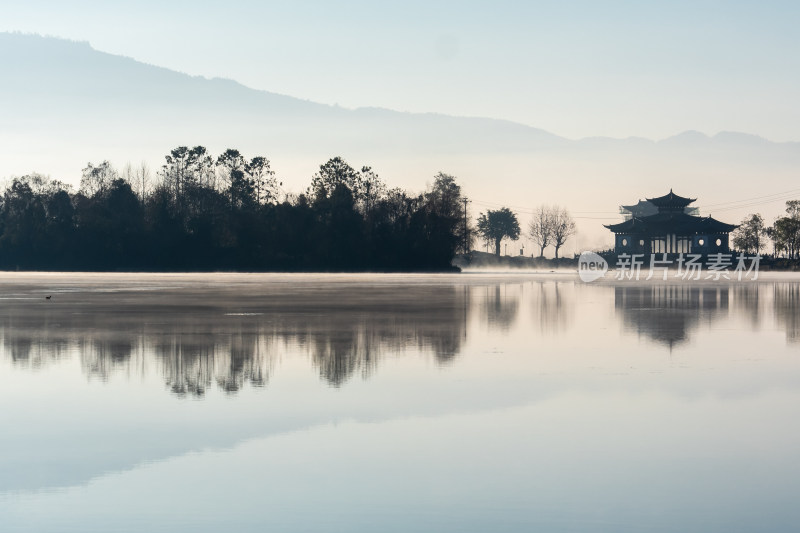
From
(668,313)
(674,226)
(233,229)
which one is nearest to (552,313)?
(668,313)

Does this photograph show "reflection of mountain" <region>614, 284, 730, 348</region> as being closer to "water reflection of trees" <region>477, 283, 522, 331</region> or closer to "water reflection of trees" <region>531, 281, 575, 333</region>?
"water reflection of trees" <region>531, 281, 575, 333</region>

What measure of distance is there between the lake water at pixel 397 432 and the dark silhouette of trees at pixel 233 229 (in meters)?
81.9

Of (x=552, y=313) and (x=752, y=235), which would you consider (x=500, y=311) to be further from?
(x=752, y=235)

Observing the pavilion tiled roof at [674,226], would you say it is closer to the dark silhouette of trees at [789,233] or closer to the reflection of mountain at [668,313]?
the dark silhouette of trees at [789,233]

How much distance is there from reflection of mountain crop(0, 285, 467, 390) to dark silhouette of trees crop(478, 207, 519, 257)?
393 ft

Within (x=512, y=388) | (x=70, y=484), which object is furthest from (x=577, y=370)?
(x=70, y=484)

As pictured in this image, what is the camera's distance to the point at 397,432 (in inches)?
378

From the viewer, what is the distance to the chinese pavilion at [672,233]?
129250mm

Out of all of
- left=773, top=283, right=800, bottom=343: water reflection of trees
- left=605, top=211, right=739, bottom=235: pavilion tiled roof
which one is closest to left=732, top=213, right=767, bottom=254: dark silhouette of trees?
left=605, top=211, right=739, bottom=235: pavilion tiled roof

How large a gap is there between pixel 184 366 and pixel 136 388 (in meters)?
2.08

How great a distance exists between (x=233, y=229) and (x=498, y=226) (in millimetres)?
57145

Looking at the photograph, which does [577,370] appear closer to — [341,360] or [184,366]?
[341,360]

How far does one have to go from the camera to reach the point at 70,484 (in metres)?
7.62

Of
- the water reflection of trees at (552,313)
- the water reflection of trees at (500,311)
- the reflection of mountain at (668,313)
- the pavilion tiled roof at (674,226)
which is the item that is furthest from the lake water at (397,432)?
the pavilion tiled roof at (674,226)
